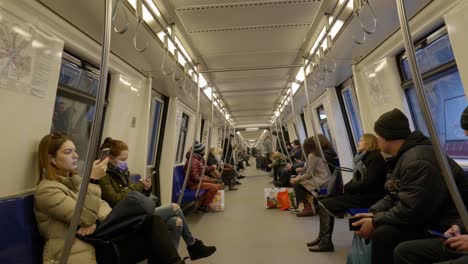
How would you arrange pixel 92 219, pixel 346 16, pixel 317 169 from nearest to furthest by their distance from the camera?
pixel 92 219 < pixel 346 16 < pixel 317 169

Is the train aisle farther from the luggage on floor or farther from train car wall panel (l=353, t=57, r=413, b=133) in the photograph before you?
train car wall panel (l=353, t=57, r=413, b=133)

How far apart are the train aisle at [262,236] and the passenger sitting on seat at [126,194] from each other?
276 mm

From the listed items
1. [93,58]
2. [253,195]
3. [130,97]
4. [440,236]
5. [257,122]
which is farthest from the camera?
[257,122]

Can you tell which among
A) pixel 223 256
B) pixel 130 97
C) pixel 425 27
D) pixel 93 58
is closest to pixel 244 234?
pixel 223 256

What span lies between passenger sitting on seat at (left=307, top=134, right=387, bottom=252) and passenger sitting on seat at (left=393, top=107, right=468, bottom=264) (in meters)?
0.80

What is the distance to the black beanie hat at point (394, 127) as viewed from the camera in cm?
163

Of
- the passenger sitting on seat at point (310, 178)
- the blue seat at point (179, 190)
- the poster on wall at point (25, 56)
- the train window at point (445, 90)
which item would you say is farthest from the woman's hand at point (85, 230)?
the train window at point (445, 90)

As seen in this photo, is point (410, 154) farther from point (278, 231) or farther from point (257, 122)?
point (257, 122)

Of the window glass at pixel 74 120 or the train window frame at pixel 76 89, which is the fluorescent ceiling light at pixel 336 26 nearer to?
the train window frame at pixel 76 89

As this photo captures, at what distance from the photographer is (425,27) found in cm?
207

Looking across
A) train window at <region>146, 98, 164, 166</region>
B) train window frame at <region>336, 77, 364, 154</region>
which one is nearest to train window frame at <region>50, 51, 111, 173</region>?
train window at <region>146, 98, 164, 166</region>

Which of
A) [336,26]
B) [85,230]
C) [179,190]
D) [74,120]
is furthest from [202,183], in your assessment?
[336,26]

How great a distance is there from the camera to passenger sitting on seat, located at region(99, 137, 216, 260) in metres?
1.92

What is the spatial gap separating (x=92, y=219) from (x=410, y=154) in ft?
6.32
